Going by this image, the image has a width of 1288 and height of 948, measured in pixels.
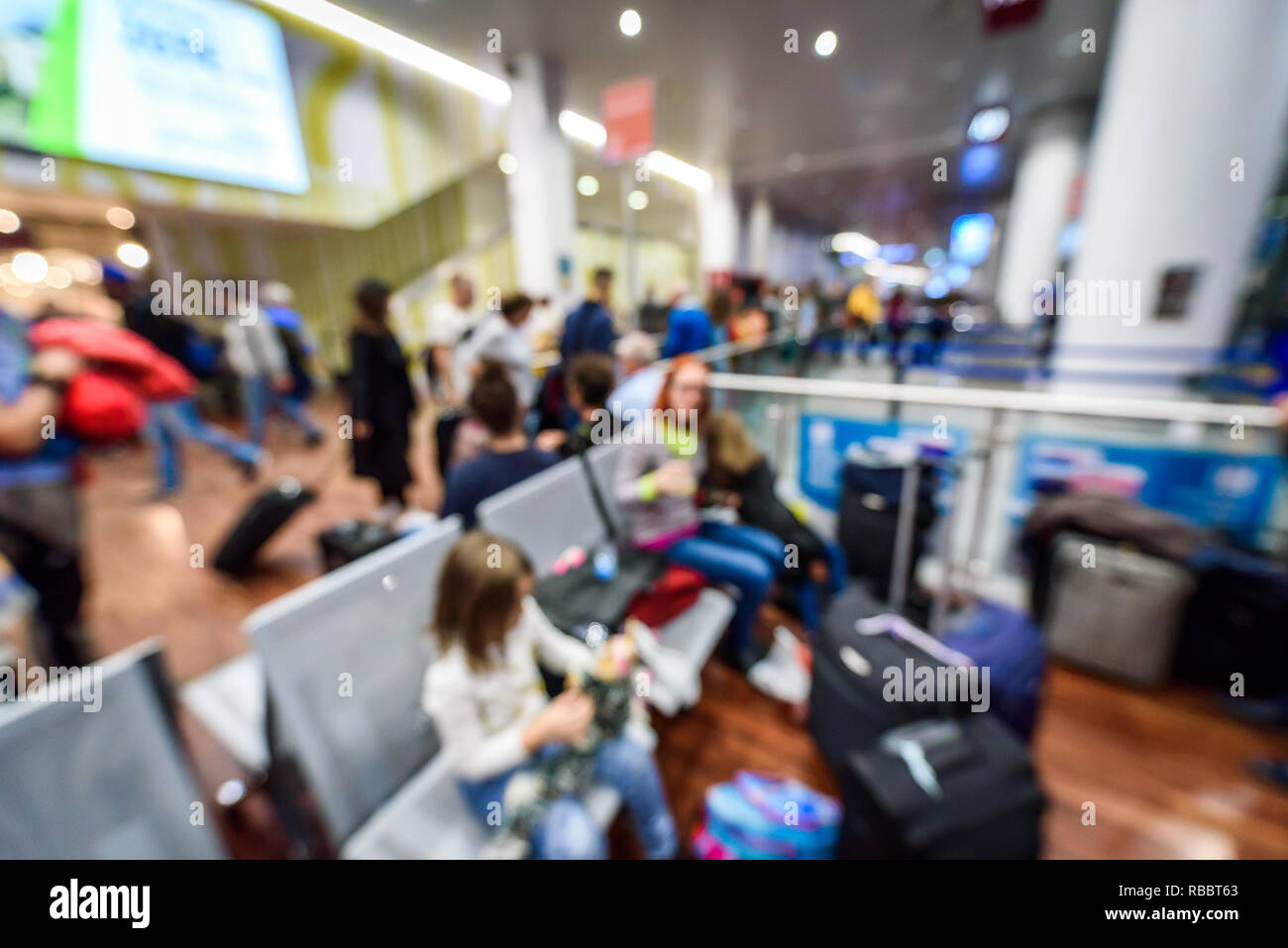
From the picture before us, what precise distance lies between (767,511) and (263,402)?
545cm

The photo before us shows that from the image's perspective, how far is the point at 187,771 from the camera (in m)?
0.98

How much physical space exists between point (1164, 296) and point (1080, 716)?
2.40m

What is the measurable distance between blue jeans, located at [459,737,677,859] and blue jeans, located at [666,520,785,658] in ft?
3.14

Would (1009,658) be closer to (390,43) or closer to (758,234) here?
(390,43)

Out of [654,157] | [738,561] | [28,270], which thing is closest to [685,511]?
[738,561]

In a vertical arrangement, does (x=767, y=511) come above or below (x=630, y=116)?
below

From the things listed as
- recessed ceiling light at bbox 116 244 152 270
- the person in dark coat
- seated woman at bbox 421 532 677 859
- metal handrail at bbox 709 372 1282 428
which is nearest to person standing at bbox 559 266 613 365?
the person in dark coat

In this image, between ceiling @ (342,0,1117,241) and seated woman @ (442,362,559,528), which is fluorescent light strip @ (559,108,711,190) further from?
seated woman @ (442,362,559,528)

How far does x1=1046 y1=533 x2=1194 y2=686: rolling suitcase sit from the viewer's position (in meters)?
2.03

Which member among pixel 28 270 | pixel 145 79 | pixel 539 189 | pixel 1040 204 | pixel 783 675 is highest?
pixel 1040 204

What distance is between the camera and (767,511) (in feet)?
8.05

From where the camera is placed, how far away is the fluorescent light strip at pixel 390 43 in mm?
1742

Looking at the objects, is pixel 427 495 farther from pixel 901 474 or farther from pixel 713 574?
pixel 901 474
